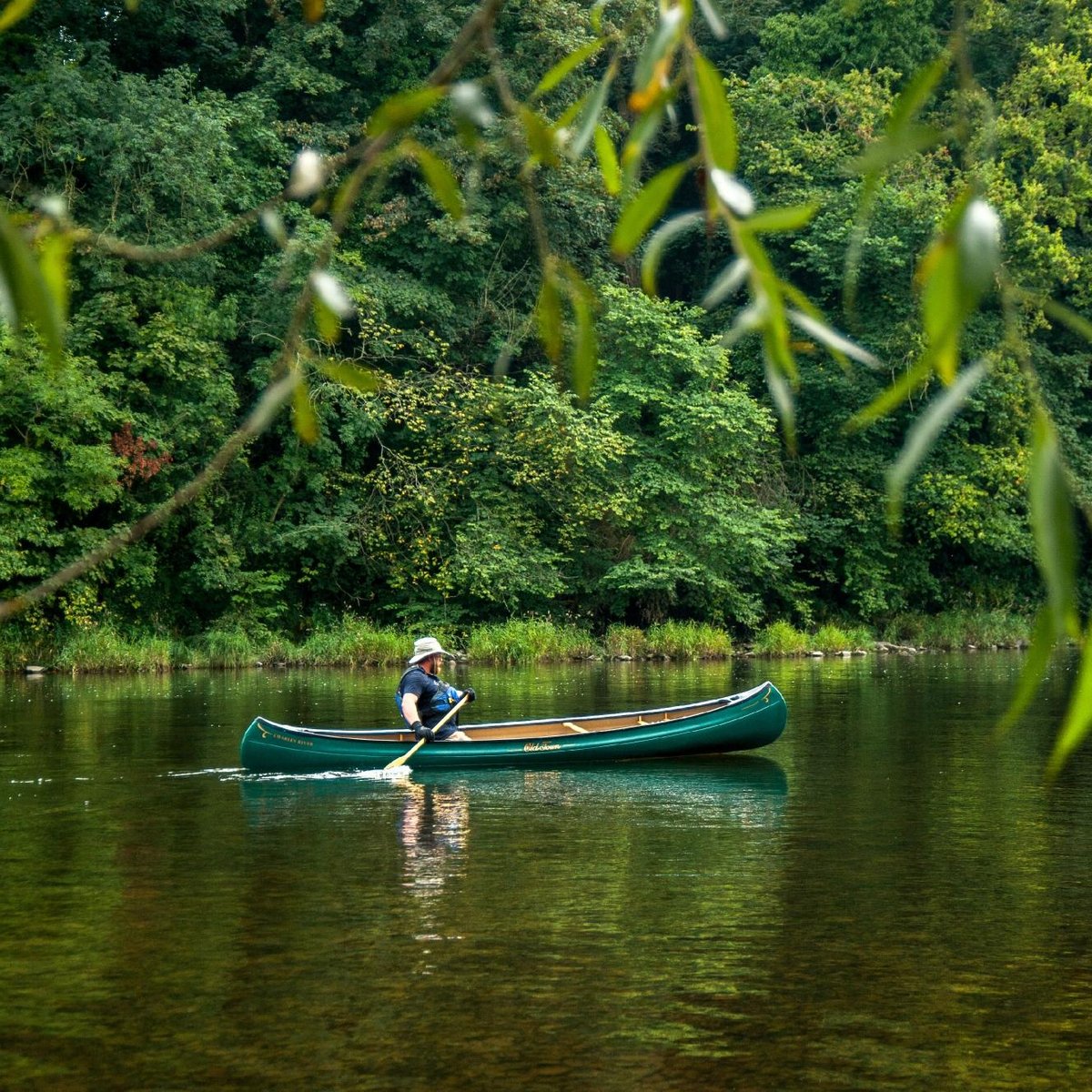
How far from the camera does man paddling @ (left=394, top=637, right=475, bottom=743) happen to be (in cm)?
1675

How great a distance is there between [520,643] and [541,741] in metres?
→ 18.9

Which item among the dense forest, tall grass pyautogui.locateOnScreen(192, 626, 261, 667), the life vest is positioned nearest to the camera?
the life vest

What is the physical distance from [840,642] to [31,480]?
18.6 m

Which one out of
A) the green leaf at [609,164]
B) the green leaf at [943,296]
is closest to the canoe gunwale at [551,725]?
the green leaf at [609,164]

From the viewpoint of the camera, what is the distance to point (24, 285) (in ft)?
6.15

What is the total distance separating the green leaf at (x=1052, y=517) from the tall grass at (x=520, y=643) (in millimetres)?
34083

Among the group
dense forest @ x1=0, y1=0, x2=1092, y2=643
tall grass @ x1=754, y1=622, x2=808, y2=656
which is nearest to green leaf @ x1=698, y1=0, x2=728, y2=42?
dense forest @ x1=0, y1=0, x2=1092, y2=643

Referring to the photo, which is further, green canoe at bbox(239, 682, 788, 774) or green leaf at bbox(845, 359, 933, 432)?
green canoe at bbox(239, 682, 788, 774)

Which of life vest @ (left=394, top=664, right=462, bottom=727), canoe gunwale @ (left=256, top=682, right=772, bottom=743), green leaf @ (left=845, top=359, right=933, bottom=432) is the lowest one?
canoe gunwale @ (left=256, top=682, right=772, bottom=743)

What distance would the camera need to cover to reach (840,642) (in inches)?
→ 1581

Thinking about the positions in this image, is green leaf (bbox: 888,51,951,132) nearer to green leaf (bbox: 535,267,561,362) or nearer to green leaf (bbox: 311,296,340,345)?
green leaf (bbox: 535,267,561,362)

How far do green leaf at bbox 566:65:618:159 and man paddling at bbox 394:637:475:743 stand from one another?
1448cm

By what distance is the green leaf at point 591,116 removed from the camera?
2256 mm

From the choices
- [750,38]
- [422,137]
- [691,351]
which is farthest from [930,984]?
[750,38]
